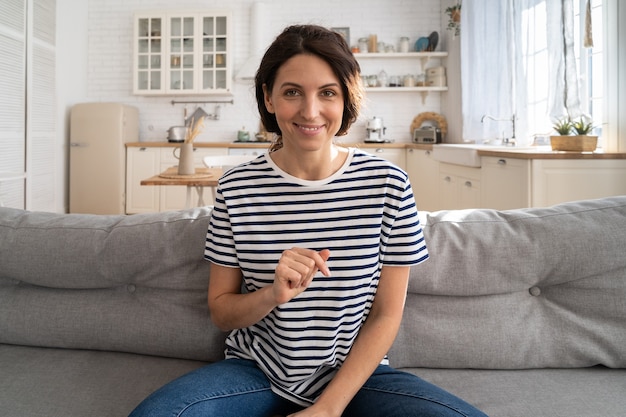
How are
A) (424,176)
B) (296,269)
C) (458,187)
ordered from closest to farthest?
(296,269) → (458,187) → (424,176)

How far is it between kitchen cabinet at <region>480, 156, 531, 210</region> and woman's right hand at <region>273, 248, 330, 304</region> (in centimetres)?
254

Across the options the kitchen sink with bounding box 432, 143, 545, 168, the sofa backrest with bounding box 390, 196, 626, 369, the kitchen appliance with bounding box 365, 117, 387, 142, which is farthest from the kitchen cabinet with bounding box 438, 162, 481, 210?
the sofa backrest with bounding box 390, 196, 626, 369

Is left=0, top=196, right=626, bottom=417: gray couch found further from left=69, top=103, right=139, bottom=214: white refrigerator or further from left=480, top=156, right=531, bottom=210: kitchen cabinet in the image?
left=69, top=103, right=139, bottom=214: white refrigerator

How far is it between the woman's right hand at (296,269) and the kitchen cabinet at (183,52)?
20.5 feet

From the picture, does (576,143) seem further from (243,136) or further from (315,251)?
(243,136)

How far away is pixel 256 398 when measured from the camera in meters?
1.11

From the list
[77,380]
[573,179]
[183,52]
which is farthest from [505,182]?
[183,52]

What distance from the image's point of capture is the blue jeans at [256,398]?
3.31 ft

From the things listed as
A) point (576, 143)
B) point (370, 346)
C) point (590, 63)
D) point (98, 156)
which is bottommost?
point (370, 346)

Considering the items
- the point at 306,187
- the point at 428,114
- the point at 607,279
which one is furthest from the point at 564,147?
A: the point at 428,114

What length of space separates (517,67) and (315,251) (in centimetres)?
398

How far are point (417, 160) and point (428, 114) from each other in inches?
48.8

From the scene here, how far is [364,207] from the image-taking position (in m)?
1.19

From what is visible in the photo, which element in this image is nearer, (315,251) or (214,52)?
(315,251)
